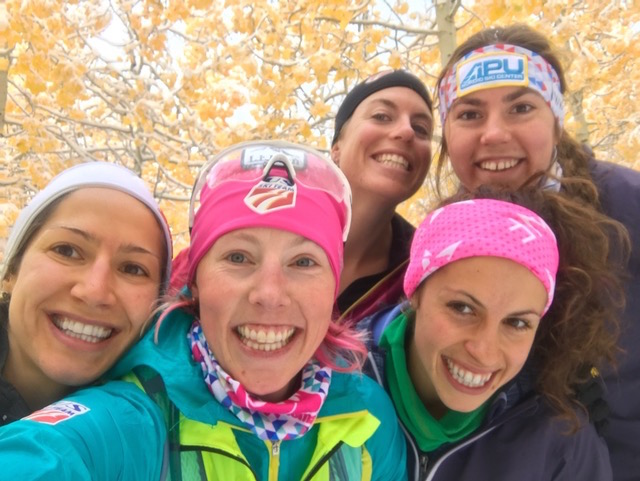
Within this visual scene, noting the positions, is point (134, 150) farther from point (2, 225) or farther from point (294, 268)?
point (294, 268)

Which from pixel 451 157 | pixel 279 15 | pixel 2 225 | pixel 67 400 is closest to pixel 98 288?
pixel 67 400

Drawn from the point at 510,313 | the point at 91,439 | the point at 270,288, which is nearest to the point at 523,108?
the point at 510,313

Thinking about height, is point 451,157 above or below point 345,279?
above

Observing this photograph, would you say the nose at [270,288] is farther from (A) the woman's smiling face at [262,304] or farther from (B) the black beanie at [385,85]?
(B) the black beanie at [385,85]

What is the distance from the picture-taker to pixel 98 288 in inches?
56.6

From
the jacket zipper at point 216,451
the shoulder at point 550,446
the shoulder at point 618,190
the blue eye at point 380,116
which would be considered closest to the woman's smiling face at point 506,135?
the shoulder at point 618,190

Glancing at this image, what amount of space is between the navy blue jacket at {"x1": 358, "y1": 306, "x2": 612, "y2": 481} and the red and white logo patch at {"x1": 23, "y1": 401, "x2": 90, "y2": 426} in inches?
43.5

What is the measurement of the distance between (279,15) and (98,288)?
10.2 feet

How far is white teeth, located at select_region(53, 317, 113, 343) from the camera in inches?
58.1

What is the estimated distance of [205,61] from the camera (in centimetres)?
435

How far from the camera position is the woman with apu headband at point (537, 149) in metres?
2.01

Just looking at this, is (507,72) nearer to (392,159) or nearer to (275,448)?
(392,159)

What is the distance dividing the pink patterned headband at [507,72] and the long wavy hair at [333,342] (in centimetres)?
125

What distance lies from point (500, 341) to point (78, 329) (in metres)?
1.33
